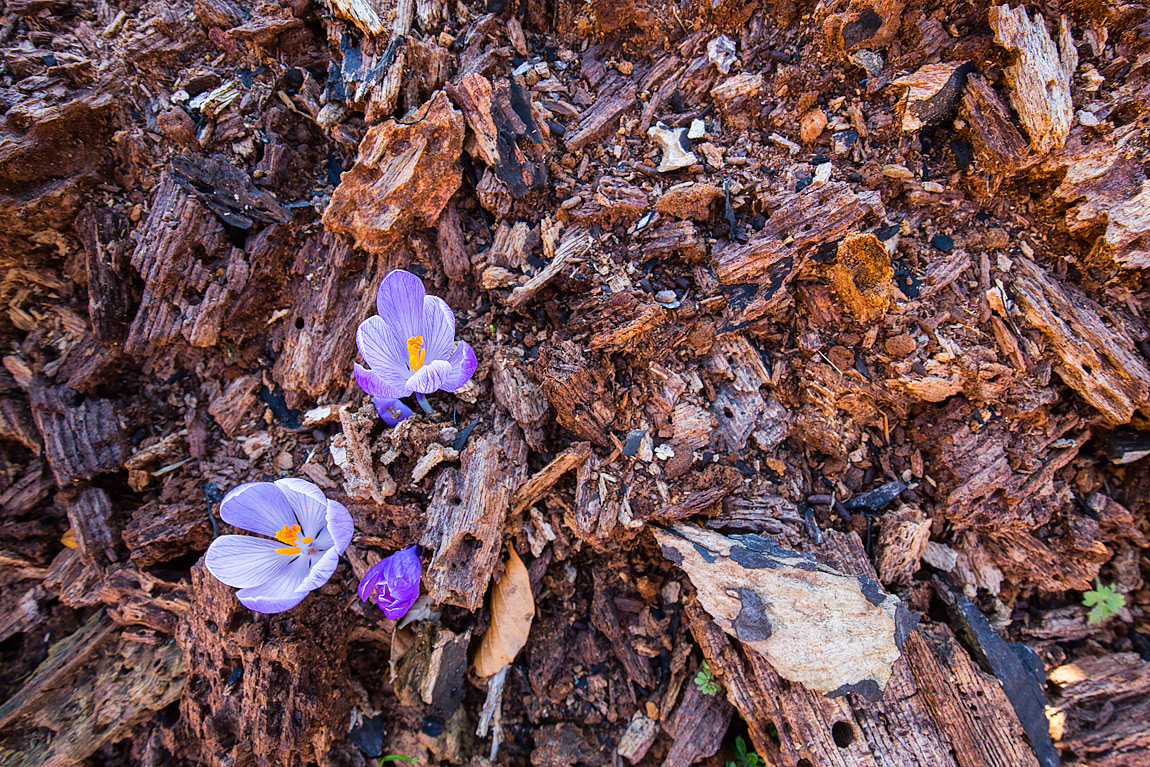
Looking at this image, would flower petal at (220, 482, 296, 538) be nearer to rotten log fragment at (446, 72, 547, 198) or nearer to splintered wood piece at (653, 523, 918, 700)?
rotten log fragment at (446, 72, 547, 198)

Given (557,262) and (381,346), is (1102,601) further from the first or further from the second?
(381,346)

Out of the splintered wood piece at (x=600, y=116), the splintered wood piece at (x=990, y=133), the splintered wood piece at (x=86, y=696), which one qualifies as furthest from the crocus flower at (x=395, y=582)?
the splintered wood piece at (x=990, y=133)

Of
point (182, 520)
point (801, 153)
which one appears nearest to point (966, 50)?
point (801, 153)

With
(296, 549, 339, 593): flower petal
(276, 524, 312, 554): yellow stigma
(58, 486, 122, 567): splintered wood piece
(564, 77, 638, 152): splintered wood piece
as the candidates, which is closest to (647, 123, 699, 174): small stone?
(564, 77, 638, 152): splintered wood piece

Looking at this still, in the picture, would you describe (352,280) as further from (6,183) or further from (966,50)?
(966,50)

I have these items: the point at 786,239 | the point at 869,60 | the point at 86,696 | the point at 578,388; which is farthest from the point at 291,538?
the point at 869,60

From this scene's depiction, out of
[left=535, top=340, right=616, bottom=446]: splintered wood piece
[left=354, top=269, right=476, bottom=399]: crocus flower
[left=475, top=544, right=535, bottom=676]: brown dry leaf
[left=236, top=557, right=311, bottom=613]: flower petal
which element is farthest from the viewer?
[left=475, top=544, right=535, bottom=676]: brown dry leaf

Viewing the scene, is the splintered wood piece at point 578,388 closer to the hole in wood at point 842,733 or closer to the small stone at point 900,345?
the small stone at point 900,345
